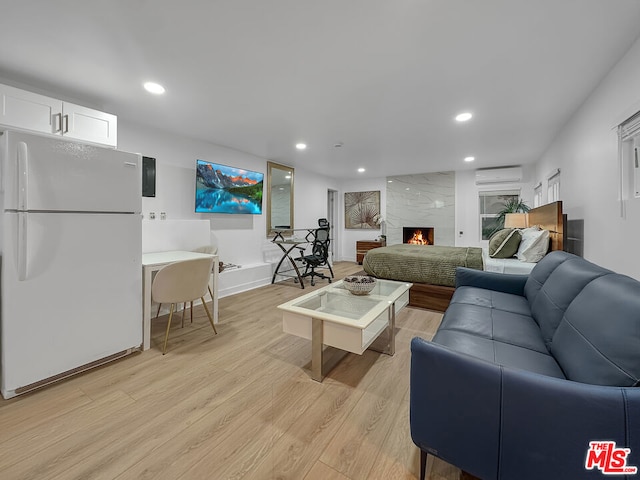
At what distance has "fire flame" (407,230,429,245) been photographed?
6.55 meters

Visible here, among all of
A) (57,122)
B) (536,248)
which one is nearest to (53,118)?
(57,122)

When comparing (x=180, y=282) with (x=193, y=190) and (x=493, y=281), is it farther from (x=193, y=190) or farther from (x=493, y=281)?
(x=493, y=281)

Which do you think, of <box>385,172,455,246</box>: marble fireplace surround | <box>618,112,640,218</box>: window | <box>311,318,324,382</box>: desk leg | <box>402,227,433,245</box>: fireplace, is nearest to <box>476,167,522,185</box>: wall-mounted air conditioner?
<box>385,172,455,246</box>: marble fireplace surround

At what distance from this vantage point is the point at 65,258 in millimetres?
1859

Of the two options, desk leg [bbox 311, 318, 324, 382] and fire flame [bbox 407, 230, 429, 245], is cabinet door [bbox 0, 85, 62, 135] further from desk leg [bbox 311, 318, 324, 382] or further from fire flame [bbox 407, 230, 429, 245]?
fire flame [bbox 407, 230, 429, 245]

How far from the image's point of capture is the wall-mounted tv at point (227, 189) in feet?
12.4

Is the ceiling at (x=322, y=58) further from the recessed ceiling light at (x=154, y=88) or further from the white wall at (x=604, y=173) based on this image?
the white wall at (x=604, y=173)

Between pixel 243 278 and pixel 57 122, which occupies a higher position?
pixel 57 122

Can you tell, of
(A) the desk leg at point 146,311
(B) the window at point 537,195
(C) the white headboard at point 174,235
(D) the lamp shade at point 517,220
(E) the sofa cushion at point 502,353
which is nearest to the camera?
(E) the sofa cushion at point 502,353

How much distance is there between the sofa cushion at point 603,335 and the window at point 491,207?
17.0 feet

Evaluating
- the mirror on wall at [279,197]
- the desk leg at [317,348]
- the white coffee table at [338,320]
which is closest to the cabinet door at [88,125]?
the white coffee table at [338,320]

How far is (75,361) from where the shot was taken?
75.5 inches

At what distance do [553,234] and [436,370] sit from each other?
2943mm

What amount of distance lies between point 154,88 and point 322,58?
155 cm
